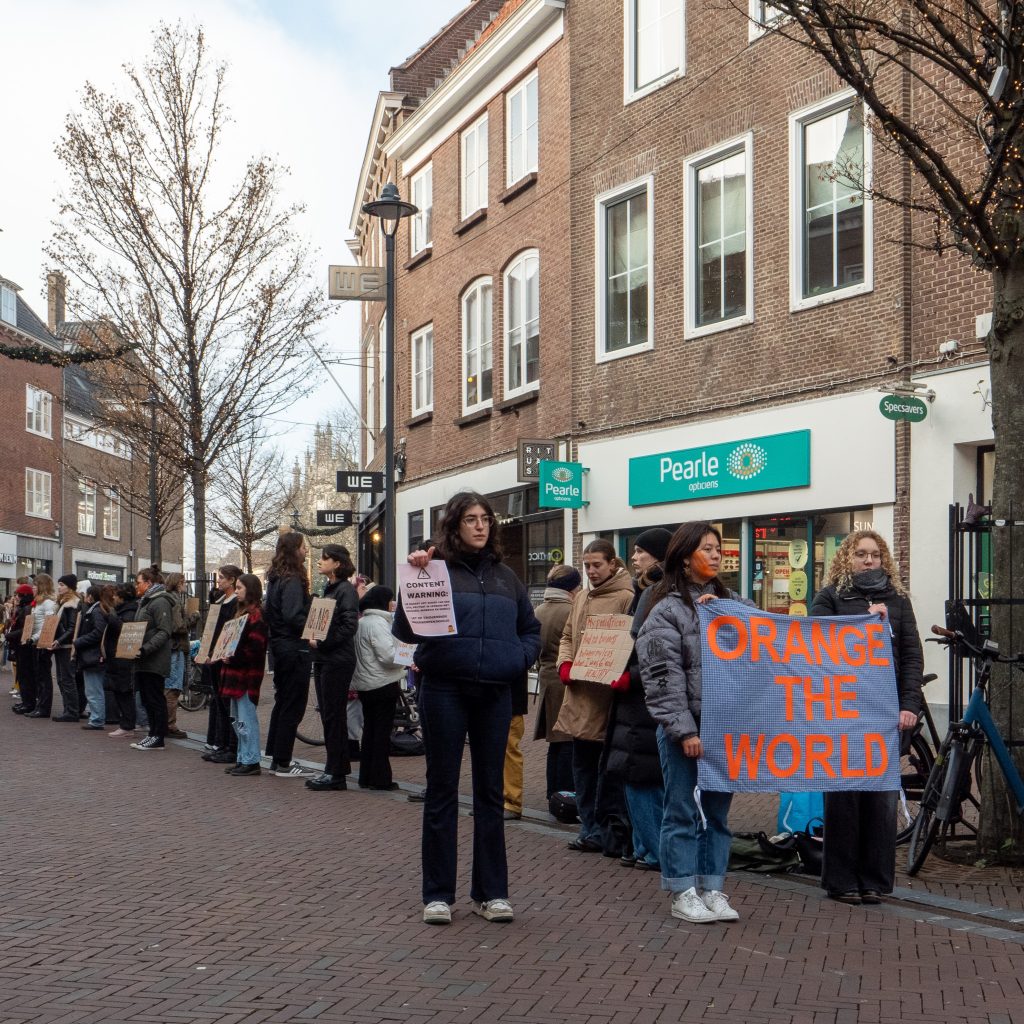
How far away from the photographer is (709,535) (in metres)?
6.60

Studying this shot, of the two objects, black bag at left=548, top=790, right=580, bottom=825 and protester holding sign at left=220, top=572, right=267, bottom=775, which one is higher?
protester holding sign at left=220, top=572, right=267, bottom=775

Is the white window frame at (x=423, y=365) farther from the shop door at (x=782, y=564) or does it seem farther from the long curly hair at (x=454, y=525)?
the long curly hair at (x=454, y=525)

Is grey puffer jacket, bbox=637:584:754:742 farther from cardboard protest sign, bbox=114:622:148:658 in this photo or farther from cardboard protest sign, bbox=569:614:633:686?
cardboard protest sign, bbox=114:622:148:658

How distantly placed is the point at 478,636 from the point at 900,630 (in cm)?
218

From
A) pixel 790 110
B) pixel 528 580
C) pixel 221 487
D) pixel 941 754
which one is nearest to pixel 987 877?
pixel 941 754

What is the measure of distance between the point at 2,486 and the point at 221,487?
772cm

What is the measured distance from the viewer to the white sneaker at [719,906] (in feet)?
21.0

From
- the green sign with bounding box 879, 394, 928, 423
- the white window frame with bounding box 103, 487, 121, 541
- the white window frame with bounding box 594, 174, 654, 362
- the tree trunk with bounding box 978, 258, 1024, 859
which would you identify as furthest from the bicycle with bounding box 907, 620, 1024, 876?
the white window frame with bounding box 103, 487, 121, 541

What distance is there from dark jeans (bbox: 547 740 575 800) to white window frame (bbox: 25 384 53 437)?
47.1 meters

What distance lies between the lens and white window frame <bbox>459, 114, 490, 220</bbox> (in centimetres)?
2472

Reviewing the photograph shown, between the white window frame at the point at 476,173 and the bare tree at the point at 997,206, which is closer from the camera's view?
the bare tree at the point at 997,206

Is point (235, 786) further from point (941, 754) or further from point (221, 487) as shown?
point (221, 487)

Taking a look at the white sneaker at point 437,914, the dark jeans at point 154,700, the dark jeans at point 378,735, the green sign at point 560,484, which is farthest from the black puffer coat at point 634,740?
the green sign at point 560,484

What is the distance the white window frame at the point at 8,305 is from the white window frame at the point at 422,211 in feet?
90.2
